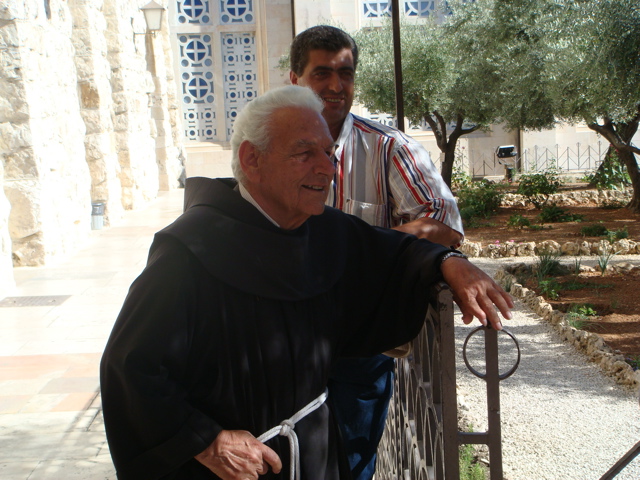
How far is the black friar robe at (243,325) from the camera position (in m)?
1.80

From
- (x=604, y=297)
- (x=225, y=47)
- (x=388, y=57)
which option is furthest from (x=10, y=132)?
(x=225, y=47)

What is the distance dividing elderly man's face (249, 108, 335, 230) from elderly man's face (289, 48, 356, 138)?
671mm

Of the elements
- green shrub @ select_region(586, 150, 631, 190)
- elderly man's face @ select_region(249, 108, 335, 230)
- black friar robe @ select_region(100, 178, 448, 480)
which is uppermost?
elderly man's face @ select_region(249, 108, 335, 230)

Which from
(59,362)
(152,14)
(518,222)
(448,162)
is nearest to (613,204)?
(518,222)

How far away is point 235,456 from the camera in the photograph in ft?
6.13

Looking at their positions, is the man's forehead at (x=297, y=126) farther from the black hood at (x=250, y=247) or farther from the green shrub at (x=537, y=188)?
the green shrub at (x=537, y=188)

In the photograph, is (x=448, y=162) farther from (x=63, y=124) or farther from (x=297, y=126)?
(x=297, y=126)

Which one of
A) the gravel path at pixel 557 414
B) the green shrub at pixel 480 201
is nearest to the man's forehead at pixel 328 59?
the gravel path at pixel 557 414

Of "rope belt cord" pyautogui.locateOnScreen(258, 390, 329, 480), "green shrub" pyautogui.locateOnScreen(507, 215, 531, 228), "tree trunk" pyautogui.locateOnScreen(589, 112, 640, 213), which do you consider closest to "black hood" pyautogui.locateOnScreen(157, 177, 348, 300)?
"rope belt cord" pyautogui.locateOnScreen(258, 390, 329, 480)

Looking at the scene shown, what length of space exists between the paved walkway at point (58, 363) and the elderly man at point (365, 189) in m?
1.90

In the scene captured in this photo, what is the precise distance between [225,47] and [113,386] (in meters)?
23.0

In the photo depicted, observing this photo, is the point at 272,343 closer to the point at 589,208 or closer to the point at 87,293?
the point at 87,293

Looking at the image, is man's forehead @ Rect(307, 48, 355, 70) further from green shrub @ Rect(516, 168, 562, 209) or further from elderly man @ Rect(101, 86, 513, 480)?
green shrub @ Rect(516, 168, 562, 209)

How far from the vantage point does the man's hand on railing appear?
1.84m
